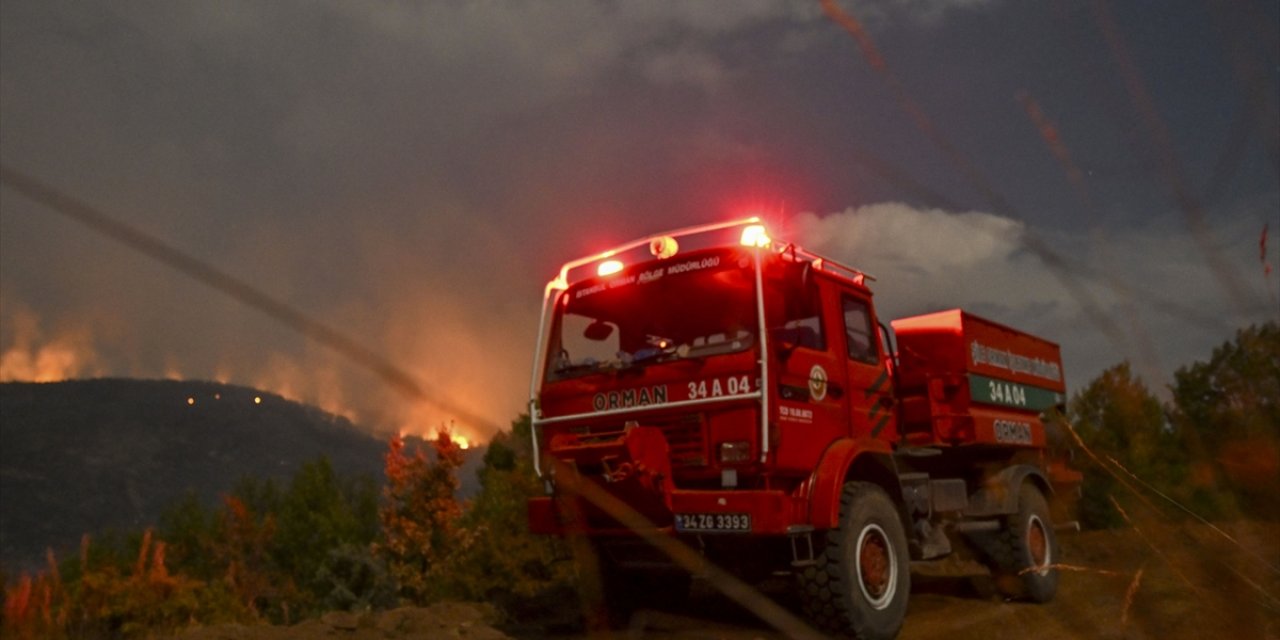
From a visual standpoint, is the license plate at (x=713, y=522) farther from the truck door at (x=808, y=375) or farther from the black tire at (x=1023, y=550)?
the black tire at (x=1023, y=550)

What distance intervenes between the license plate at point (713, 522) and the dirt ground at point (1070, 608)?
91 cm

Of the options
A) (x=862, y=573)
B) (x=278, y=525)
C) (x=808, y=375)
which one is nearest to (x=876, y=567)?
(x=862, y=573)

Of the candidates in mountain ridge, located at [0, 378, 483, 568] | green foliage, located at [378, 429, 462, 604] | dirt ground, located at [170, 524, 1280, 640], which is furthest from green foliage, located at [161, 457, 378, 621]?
mountain ridge, located at [0, 378, 483, 568]

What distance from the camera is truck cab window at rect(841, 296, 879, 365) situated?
8.07m

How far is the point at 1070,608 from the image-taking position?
2975 mm

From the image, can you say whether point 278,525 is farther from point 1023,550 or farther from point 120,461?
point 120,461

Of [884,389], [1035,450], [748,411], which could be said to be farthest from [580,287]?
[1035,450]

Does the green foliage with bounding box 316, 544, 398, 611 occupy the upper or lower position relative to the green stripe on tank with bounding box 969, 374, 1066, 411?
lower

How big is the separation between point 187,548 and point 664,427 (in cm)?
8770

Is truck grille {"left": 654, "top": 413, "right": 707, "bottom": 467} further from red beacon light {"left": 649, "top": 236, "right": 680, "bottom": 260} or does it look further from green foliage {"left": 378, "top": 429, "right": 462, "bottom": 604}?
green foliage {"left": 378, "top": 429, "right": 462, "bottom": 604}

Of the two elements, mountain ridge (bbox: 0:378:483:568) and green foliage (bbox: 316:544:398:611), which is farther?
mountain ridge (bbox: 0:378:483:568)

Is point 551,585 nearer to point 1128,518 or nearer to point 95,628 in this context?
point 95,628

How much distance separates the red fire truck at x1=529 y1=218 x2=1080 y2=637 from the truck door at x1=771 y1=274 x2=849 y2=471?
0.02 metres

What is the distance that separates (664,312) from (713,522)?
77.2 inches
